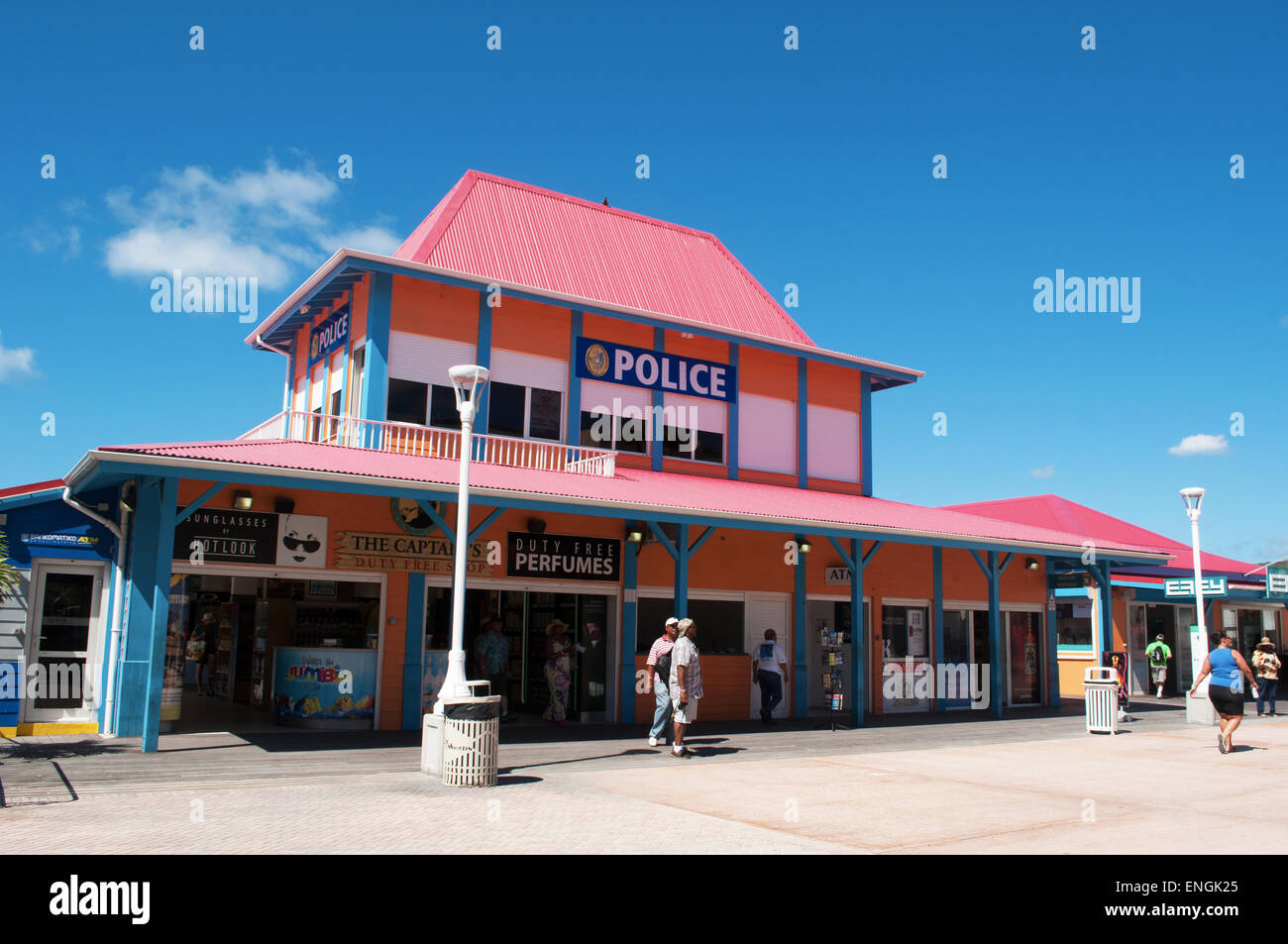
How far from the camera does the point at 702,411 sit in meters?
19.2

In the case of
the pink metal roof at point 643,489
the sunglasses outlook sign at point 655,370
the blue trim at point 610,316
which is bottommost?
the pink metal roof at point 643,489

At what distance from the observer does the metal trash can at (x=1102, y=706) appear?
16.1 meters

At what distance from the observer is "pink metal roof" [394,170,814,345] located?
18625 millimetres

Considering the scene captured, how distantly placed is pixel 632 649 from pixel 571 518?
2.33m

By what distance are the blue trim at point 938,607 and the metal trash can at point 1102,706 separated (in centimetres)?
413

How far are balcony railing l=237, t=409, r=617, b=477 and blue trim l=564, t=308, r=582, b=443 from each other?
41 cm

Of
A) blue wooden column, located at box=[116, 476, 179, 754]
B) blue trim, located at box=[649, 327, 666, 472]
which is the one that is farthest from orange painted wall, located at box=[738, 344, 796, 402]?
blue wooden column, located at box=[116, 476, 179, 754]

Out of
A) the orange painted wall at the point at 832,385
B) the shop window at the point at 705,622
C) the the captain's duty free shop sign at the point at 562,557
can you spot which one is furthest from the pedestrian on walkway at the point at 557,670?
the orange painted wall at the point at 832,385

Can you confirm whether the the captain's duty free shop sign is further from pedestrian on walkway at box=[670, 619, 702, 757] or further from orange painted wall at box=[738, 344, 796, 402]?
orange painted wall at box=[738, 344, 796, 402]

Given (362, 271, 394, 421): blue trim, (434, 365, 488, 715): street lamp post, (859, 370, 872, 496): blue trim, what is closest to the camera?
(434, 365, 488, 715): street lamp post

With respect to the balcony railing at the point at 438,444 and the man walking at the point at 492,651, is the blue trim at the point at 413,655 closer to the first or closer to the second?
the man walking at the point at 492,651

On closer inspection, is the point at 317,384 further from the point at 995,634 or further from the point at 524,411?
the point at 995,634
